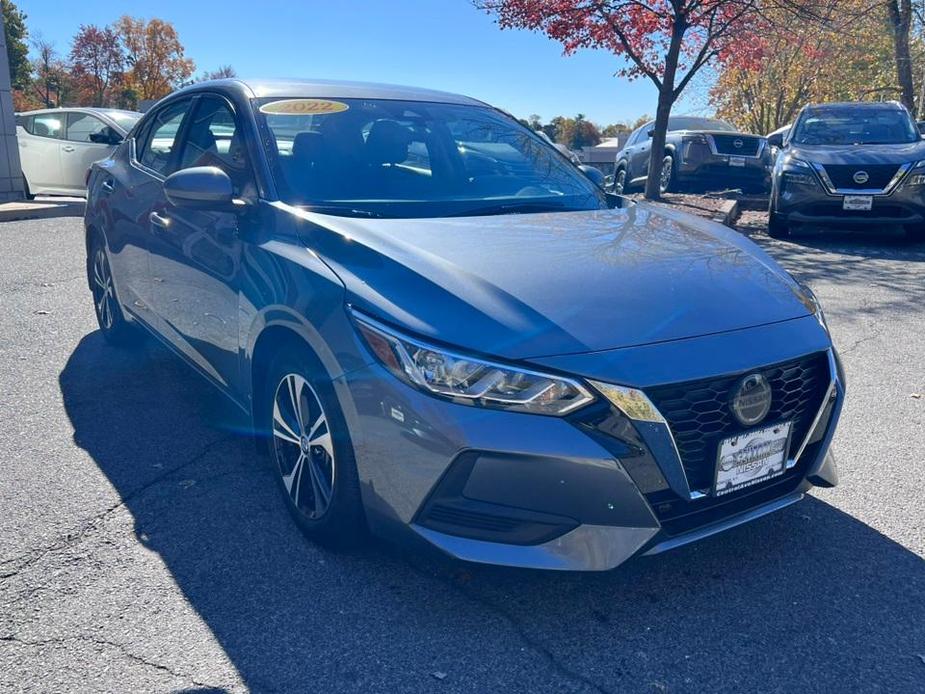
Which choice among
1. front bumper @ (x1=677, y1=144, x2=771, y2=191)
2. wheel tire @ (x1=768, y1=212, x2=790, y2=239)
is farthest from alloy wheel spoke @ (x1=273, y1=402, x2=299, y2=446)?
front bumper @ (x1=677, y1=144, x2=771, y2=191)

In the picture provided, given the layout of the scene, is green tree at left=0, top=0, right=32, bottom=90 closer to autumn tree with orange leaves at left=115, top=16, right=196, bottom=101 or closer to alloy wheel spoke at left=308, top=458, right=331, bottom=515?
autumn tree with orange leaves at left=115, top=16, right=196, bottom=101

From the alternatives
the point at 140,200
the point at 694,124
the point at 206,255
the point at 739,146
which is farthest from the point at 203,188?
the point at 694,124

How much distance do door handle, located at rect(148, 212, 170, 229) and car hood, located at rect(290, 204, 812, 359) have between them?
4.01ft

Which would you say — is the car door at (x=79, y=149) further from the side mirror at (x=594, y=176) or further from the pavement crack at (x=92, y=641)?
the pavement crack at (x=92, y=641)

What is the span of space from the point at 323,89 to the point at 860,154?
305 inches

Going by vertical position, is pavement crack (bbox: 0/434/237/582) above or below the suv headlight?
below

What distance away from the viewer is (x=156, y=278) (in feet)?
14.0

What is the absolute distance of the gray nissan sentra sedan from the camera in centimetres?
240

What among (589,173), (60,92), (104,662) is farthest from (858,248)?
(60,92)

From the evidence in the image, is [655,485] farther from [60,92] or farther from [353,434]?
[60,92]

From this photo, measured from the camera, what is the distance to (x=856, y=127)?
34.7ft

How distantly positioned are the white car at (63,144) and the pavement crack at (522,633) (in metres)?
11.5

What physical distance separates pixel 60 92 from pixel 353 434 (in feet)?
210

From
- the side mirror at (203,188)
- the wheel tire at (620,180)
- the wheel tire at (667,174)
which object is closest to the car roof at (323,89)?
the side mirror at (203,188)
